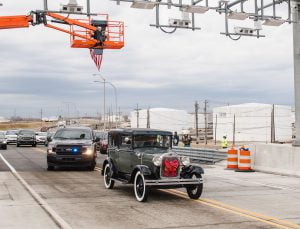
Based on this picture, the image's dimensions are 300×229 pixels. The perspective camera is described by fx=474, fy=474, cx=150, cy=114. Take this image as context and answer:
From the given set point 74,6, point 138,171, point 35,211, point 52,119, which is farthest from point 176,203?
point 52,119

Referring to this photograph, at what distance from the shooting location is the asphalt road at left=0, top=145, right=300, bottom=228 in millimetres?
9180

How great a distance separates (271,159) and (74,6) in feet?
32.5

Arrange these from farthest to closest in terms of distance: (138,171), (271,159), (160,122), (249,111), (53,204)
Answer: (160,122) < (249,111) < (271,159) < (138,171) < (53,204)

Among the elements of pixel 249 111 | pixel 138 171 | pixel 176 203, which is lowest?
pixel 176 203

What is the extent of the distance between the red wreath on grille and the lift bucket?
37.7 ft

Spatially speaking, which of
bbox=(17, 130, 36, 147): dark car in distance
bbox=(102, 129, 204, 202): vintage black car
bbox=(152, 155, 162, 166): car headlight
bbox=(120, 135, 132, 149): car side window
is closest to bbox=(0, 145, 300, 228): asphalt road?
bbox=(102, 129, 204, 202): vintage black car

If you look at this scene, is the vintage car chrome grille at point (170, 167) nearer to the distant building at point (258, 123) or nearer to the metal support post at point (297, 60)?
the metal support post at point (297, 60)

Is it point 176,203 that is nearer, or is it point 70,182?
point 176,203

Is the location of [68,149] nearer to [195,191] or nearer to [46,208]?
[195,191]

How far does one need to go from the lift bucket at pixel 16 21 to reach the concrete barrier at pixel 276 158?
11.2 m

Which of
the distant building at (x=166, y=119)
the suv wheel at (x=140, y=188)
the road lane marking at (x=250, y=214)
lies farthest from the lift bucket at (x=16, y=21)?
the distant building at (x=166, y=119)

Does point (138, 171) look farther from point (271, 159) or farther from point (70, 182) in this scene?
point (271, 159)

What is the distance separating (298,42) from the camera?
20.4 metres

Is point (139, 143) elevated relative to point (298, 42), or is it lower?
lower
